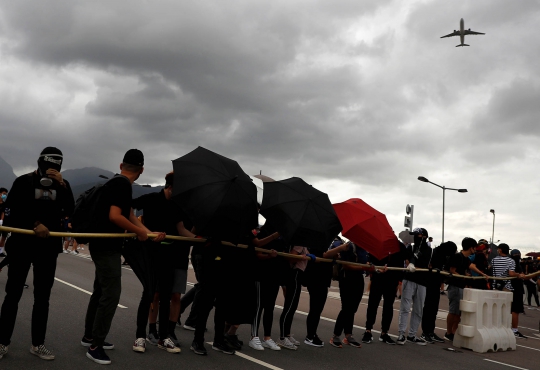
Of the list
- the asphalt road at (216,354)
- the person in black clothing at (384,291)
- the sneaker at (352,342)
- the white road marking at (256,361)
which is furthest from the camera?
the person in black clothing at (384,291)

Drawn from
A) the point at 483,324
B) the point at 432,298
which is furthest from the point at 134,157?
the point at 483,324

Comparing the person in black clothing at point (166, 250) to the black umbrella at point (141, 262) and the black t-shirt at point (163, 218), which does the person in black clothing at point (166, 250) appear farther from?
the black umbrella at point (141, 262)

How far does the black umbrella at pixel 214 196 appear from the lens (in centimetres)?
596

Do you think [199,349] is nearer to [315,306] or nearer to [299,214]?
[299,214]

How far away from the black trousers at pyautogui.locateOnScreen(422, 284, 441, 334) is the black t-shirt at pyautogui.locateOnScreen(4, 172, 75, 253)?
6.99m

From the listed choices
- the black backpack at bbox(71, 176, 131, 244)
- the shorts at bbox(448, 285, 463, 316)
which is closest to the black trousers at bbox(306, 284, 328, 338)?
the shorts at bbox(448, 285, 463, 316)

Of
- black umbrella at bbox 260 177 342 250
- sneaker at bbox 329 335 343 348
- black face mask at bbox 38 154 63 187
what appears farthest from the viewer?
sneaker at bbox 329 335 343 348

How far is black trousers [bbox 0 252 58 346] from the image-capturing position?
529 cm

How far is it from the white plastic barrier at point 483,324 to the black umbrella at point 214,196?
524 centimetres

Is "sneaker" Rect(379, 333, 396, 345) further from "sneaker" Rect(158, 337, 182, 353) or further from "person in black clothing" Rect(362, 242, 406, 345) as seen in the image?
"sneaker" Rect(158, 337, 182, 353)

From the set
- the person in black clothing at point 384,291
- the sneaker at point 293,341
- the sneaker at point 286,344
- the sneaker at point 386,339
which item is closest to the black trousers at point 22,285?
the sneaker at point 286,344

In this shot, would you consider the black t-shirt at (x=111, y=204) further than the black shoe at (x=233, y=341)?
No

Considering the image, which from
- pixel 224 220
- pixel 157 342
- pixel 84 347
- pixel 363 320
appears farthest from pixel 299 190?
pixel 363 320

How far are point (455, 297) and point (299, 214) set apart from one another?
517 cm
